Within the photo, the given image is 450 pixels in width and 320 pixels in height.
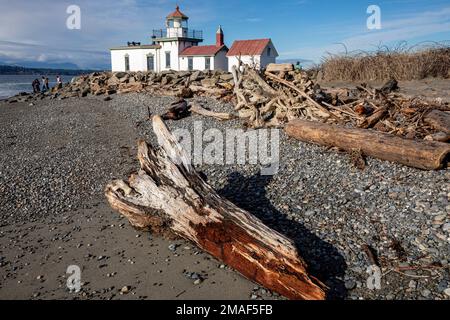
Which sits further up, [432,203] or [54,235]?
[432,203]

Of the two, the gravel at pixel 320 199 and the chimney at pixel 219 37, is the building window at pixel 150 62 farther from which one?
the gravel at pixel 320 199

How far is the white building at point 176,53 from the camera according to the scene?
139ft

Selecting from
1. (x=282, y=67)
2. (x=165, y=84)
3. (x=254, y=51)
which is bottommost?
(x=282, y=67)

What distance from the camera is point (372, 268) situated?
16.5 ft

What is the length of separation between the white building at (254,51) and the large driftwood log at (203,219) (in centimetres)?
3525

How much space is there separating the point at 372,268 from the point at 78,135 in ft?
41.9

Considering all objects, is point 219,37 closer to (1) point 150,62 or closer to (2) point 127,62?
(1) point 150,62

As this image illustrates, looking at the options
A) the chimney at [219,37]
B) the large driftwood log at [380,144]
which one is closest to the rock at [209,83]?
the large driftwood log at [380,144]

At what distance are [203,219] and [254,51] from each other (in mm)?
37753

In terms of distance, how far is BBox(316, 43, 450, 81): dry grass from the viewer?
61.7ft

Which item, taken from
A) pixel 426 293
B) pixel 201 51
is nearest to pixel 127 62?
pixel 201 51

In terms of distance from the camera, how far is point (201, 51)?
42.6 m
